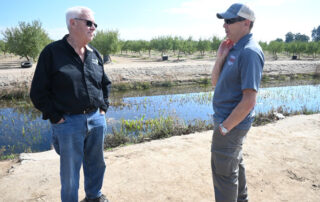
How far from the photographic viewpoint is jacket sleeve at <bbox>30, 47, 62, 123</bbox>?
2.26 m

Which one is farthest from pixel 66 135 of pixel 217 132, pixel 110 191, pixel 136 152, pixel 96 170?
pixel 136 152

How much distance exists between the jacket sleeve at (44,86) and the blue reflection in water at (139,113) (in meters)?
4.42

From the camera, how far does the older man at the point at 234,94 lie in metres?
1.97

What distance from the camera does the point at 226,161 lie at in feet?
7.25

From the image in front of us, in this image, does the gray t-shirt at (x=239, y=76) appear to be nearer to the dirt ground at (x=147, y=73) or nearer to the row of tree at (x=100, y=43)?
the dirt ground at (x=147, y=73)

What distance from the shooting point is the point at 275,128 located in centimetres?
605

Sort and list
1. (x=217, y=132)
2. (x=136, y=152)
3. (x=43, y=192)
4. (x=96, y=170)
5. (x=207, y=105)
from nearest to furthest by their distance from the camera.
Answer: (x=217, y=132) → (x=96, y=170) → (x=43, y=192) → (x=136, y=152) → (x=207, y=105)

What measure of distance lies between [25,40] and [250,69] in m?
30.0

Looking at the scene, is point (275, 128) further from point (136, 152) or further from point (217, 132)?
point (217, 132)

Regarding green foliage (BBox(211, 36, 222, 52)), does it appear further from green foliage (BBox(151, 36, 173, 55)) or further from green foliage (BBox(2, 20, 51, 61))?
green foliage (BBox(2, 20, 51, 61))

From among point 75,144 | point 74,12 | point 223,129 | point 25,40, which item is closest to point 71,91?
point 75,144

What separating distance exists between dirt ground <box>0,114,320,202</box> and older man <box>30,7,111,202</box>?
3.36 ft

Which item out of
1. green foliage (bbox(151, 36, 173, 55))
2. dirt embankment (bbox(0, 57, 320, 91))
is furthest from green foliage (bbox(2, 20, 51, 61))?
green foliage (bbox(151, 36, 173, 55))

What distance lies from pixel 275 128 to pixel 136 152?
3886 millimetres
